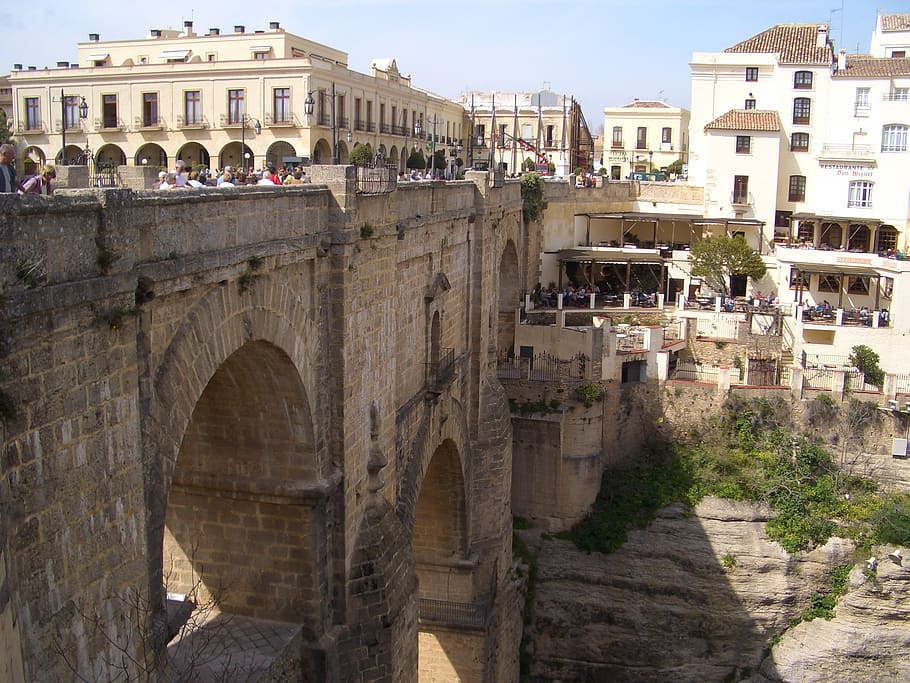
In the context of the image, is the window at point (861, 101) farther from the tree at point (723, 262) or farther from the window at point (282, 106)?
the window at point (282, 106)

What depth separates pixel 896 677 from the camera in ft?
72.3

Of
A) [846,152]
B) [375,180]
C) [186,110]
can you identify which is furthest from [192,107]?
[846,152]

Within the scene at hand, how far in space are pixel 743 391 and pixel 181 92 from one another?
59.0ft

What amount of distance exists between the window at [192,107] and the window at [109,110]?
6.74 ft

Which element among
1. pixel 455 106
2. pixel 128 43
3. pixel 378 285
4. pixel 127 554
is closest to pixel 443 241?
pixel 378 285

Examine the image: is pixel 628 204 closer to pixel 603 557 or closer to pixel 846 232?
pixel 846 232

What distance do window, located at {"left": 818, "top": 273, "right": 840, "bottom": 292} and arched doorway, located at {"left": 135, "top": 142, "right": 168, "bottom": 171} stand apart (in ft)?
67.8

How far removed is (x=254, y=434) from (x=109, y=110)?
21501 millimetres

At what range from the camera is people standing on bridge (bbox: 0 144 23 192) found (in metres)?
7.40

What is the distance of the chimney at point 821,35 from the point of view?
36472 mm

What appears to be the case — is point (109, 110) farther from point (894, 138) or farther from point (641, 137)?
point (641, 137)

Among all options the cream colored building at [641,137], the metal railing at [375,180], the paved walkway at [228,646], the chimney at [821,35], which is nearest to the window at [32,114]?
the metal railing at [375,180]

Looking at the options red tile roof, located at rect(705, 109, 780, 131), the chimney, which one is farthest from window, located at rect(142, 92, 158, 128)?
the chimney

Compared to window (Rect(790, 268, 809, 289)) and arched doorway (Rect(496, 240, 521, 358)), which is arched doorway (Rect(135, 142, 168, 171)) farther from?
window (Rect(790, 268, 809, 289))
